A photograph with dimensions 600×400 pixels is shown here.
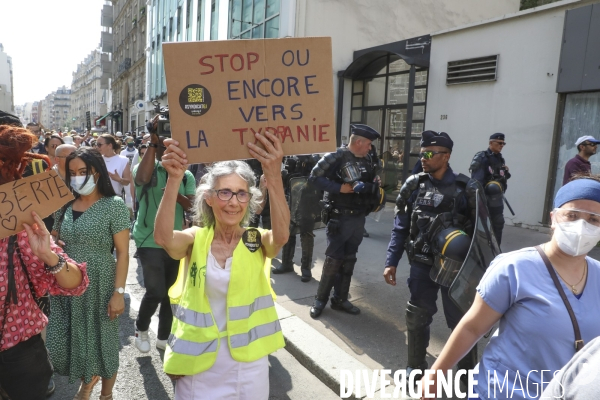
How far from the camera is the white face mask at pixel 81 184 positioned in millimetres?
2709

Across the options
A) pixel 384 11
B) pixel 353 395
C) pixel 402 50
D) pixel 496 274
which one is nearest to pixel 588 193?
pixel 496 274

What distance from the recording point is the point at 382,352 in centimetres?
372

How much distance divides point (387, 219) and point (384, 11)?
747cm

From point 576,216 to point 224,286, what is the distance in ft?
5.08

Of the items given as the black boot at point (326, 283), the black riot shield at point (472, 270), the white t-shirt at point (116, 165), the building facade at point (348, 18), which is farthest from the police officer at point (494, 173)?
the building facade at point (348, 18)

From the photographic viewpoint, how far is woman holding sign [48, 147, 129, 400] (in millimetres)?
2713

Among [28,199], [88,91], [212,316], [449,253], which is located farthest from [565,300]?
[88,91]

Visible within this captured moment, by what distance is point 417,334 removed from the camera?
3219mm

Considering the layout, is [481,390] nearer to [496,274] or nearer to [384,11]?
[496,274]

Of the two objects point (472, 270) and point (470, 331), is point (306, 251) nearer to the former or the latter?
point (472, 270)

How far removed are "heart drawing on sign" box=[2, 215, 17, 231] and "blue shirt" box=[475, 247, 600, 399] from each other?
6.39 ft

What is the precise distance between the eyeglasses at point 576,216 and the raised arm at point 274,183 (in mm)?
1180

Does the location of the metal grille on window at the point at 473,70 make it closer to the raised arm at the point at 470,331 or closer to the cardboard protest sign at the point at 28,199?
the raised arm at the point at 470,331

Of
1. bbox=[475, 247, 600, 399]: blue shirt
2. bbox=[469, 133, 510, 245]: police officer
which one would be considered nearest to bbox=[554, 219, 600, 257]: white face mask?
bbox=[475, 247, 600, 399]: blue shirt
